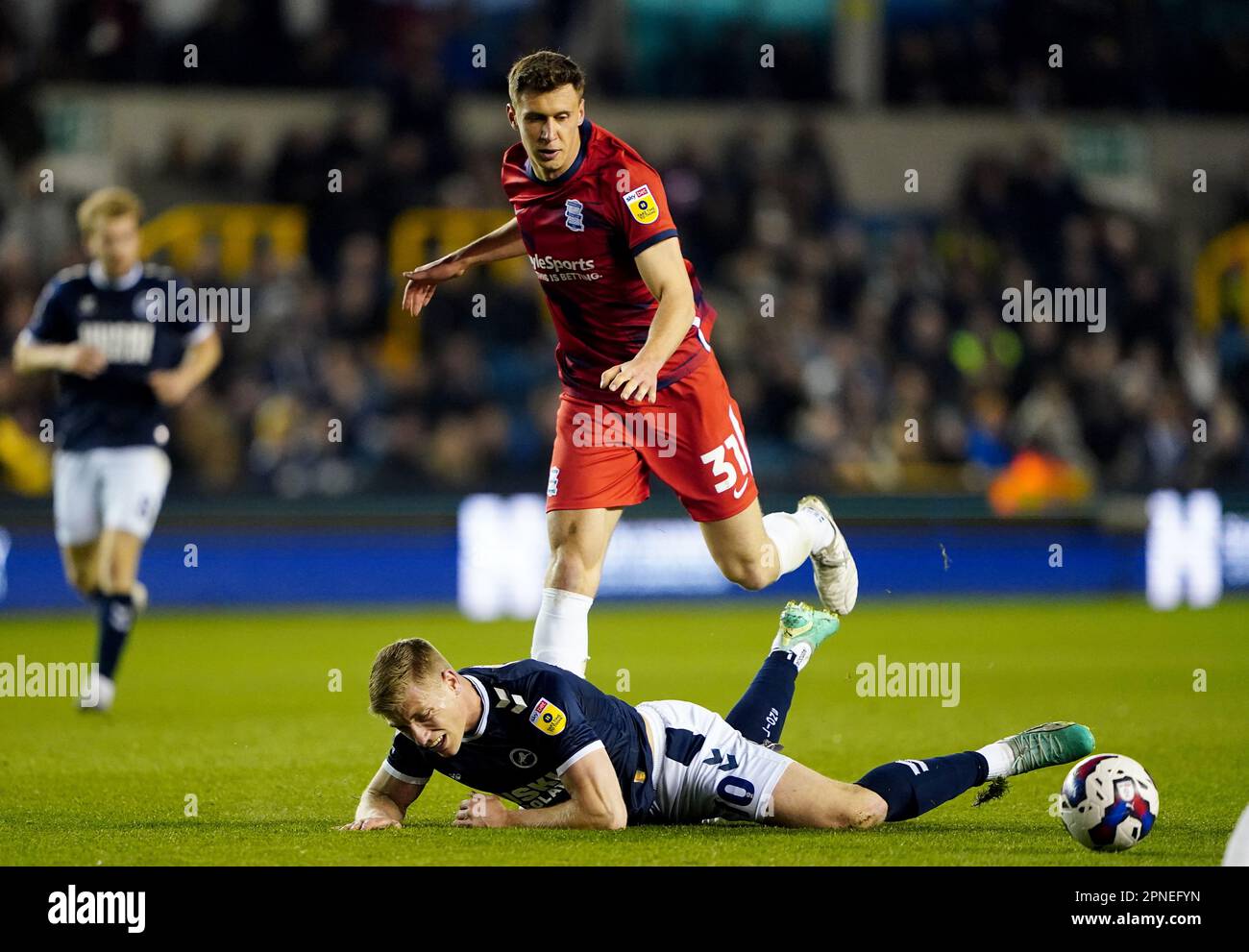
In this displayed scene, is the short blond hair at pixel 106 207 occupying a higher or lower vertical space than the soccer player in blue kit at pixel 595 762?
higher

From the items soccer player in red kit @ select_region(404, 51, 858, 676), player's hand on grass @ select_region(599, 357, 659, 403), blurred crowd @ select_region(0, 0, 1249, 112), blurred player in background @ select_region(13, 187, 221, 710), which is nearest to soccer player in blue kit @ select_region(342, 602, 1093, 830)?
soccer player in red kit @ select_region(404, 51, 858, 676)

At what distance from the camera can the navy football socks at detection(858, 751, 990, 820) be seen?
585 cm

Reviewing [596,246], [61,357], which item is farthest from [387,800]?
[61,357]

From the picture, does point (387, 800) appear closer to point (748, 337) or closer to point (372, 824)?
point (372, 824)

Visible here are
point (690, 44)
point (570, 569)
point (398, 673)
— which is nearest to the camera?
point (398, 673)

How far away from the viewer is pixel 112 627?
922cm

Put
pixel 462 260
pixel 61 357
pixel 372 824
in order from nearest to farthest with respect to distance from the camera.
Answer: pixel 372 824 < pixel 462 260 < pixel 61 357

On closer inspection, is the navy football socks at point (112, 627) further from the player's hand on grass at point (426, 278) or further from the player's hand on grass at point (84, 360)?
the player's hand on grass at point (426, 278)

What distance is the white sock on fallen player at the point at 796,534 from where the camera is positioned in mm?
7258

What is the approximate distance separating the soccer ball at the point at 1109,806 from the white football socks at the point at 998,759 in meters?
0.45

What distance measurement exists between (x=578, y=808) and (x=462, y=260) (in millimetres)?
2503

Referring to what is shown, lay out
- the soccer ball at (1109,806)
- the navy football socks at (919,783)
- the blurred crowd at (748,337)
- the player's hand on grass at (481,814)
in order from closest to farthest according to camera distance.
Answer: the soccer ball at (1109,806), the player's hand on grass at (481,814), the navy football socks at (919,783), the blurred crowd at (748,337)

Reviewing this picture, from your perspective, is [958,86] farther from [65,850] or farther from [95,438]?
[65,850]

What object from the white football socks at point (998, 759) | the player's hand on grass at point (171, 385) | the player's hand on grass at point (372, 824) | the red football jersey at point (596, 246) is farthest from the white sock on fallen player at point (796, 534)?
the player's hand on grass at point (171, 385)
